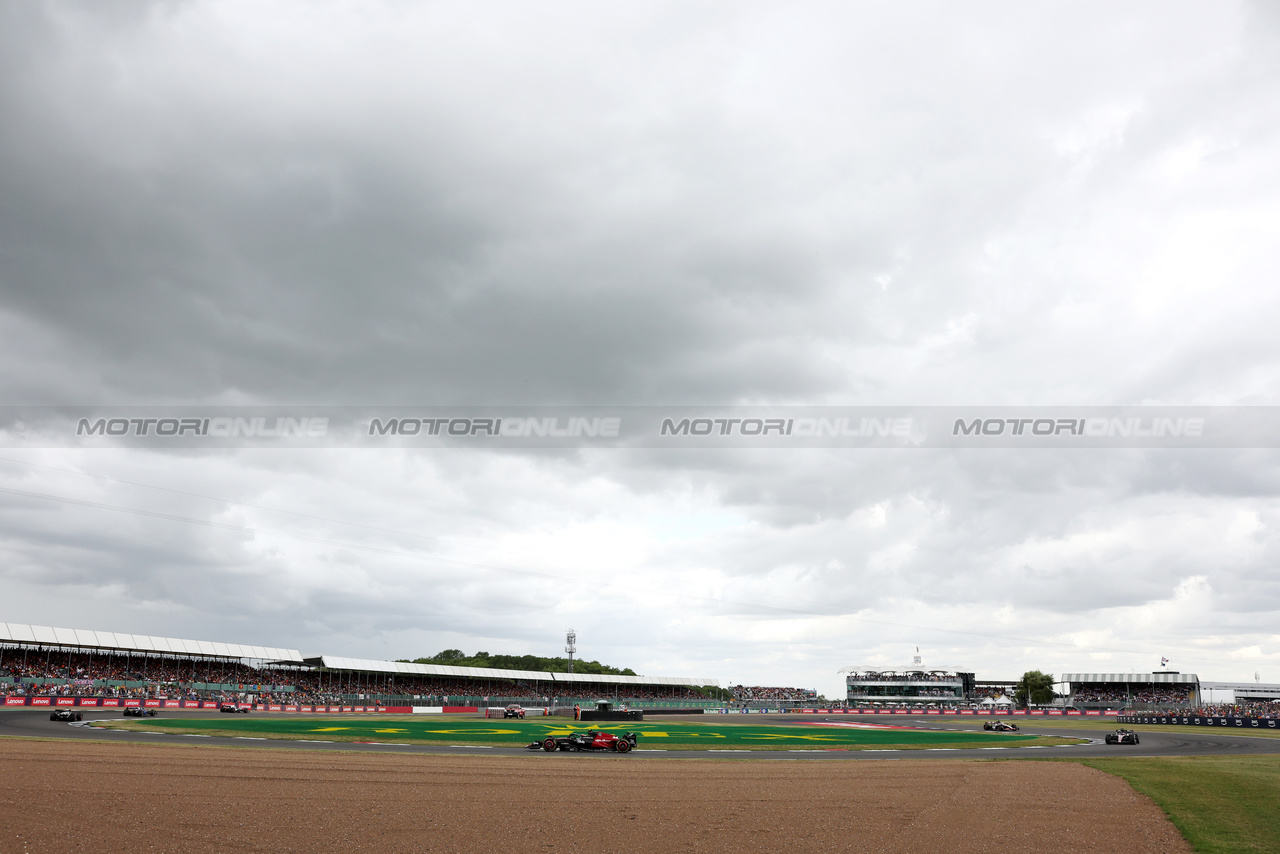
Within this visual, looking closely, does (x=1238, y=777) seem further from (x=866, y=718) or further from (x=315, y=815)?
(x=866, y=718)

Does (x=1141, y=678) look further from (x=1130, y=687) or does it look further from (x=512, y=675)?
(x=512, y=675)

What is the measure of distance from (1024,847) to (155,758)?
28672mm

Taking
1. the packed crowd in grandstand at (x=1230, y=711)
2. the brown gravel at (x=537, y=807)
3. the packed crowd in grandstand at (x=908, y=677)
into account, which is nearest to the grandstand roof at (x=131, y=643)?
the brown gravel at (x=537, y=807)

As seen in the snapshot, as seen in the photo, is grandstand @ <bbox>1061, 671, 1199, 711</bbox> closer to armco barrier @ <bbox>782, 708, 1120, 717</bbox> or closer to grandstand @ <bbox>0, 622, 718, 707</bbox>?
armco barrier @ <bbox>782, 708, 1120, 717</bbox>

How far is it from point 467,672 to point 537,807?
9664 cm

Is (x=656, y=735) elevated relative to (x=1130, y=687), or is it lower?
elevated

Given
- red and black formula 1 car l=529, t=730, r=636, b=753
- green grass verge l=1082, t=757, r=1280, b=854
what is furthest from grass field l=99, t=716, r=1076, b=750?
green grass verge l=1082, t=757, r=1280, b=854

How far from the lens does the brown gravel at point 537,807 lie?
17.6 meters

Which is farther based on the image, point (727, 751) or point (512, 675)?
point (512, 675)

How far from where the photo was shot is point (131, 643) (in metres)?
87.6

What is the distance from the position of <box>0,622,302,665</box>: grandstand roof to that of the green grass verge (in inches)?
3462

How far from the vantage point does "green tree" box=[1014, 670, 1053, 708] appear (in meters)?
180

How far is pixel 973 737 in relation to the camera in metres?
55.1

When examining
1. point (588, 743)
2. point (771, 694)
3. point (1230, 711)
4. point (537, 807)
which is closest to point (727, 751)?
point (588, 743)
